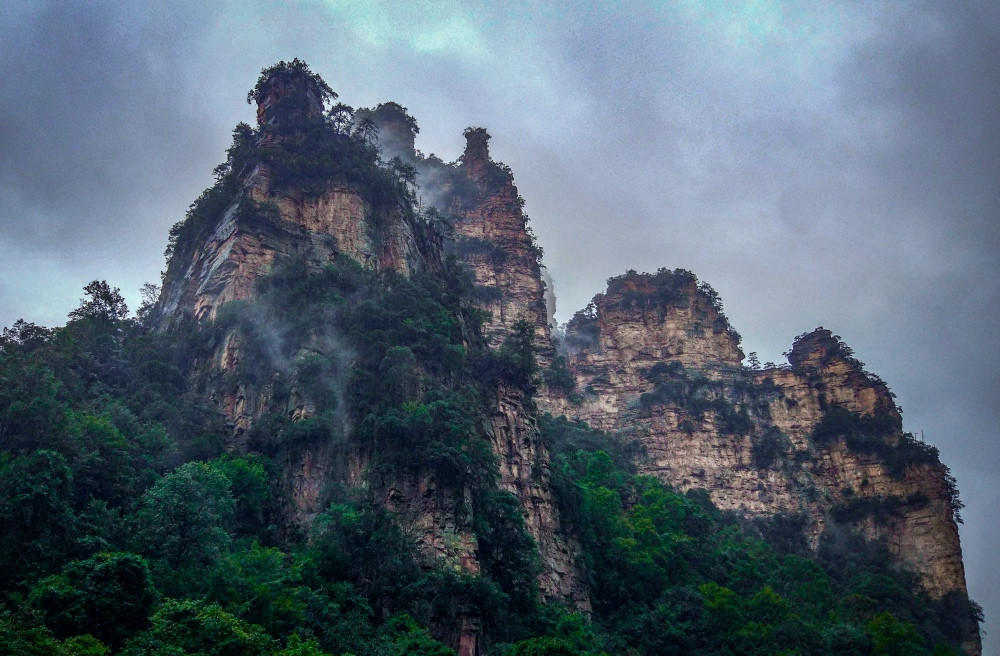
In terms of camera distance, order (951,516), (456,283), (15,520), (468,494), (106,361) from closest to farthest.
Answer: (15,520) < (468,494) < (106,361) < (456,283) < (951,516)

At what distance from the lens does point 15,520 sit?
25.0 metres

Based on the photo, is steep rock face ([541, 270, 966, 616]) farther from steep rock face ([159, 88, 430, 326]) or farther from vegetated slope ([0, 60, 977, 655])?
steep rock face ([159, 88, 430, 326])

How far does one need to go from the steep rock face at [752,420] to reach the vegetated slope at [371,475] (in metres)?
0.29

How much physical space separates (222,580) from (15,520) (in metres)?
6.57

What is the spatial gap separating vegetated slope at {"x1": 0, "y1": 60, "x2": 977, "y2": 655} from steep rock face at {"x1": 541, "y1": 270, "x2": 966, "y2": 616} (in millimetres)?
286

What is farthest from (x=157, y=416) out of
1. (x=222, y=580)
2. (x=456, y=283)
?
(x=456, y=283)

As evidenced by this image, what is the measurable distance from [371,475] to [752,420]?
4419 cm

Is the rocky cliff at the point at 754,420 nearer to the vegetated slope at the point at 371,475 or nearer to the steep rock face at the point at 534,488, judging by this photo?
the vegetated slope at the point at 371,475

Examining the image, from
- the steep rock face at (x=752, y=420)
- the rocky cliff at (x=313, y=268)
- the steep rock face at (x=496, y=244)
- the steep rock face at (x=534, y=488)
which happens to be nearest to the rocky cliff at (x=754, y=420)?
the steep rock face at (x=752, y=420)

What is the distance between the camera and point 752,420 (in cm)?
7056

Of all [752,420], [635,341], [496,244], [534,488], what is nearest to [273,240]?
[534,488]

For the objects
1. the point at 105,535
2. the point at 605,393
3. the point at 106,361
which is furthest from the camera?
the point at 605,393

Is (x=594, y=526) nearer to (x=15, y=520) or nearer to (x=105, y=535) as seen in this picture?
(x=105, y=535)

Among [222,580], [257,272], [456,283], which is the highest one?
[456,283]
